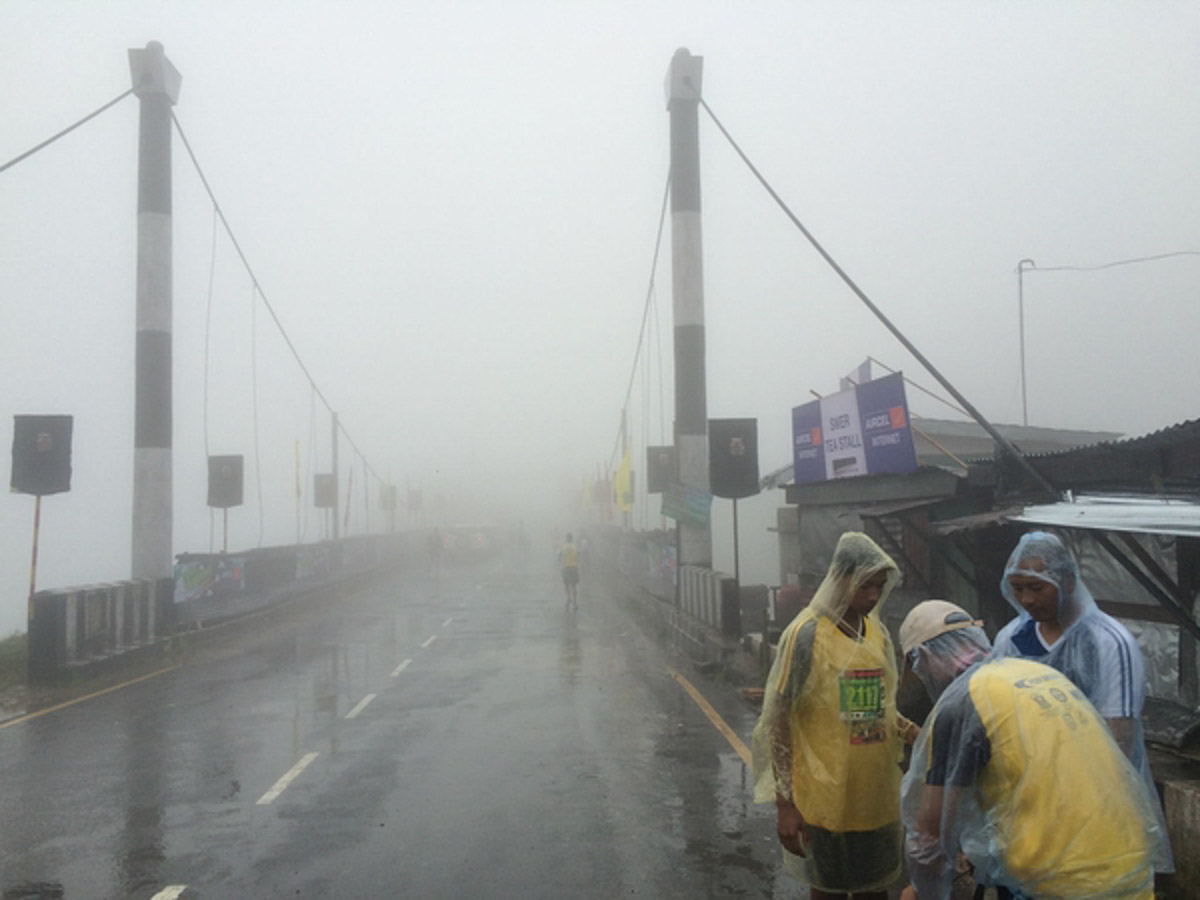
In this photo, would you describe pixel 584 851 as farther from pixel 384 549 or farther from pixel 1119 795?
pixel 384 549

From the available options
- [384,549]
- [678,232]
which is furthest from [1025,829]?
[384,549]

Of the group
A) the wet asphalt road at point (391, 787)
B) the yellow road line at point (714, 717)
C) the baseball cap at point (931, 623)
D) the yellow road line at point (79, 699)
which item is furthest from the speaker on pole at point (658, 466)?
the baseball cap at point (931, 623)

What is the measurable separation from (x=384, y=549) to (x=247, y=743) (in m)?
38.4

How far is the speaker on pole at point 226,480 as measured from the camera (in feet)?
74.1

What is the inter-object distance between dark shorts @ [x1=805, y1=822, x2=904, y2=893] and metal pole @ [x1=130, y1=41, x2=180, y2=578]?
1773 cm

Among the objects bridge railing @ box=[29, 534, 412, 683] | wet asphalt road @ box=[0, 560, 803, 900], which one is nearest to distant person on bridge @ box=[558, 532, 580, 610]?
bridge railing @ box=[29, 534, 412, 683]

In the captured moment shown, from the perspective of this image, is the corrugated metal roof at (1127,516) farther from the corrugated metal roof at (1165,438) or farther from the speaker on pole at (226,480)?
the speaker on pole at (226,480)

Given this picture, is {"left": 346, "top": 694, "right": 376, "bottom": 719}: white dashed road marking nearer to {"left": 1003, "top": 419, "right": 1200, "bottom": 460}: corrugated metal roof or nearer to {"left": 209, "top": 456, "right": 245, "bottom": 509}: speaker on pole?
{"left": 1003, "top": 419, "right": 1200, "bottom": 460}: corrugated metal roof

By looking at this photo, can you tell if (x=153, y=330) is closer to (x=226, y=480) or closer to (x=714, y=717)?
(x=226, y=480)

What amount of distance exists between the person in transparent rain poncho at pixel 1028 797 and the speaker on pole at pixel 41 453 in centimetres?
1449

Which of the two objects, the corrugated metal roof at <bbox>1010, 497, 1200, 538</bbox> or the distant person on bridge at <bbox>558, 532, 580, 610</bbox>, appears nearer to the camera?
the corrugated metal roof at <bbox>1010, 497, 1200, 538</bbox>

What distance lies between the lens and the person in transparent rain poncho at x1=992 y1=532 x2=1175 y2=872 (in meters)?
3.26

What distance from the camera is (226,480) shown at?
→ 74.9 ft

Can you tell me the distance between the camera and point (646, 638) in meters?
18.9
